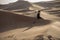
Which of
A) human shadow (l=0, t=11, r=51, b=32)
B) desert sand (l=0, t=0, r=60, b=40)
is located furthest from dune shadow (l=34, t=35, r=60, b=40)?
human shadow (l=0, t=11, r=51, b=32)

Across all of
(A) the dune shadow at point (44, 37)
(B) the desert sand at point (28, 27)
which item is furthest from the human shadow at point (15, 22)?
(A) the dune shadow at point (44, 37)

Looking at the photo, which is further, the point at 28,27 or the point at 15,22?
the point at 15,22

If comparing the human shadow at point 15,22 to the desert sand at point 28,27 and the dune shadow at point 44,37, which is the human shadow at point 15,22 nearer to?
the desert sand at point 28,27

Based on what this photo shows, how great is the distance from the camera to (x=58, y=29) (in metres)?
1.75

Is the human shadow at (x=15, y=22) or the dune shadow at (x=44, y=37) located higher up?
the human shadow at (x=15, y=22)

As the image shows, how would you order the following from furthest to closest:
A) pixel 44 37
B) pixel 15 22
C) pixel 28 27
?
pixel 15 22, pixel 28 27, pixel 44 37

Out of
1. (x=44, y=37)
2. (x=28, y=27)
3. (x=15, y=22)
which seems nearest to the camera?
(x=44, y=37)

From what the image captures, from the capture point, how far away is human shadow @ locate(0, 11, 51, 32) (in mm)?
1796

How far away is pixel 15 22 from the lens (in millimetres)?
1921

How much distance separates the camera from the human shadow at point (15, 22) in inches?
70.7

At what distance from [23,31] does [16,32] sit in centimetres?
8

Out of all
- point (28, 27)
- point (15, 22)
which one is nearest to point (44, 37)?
point (28, 27)

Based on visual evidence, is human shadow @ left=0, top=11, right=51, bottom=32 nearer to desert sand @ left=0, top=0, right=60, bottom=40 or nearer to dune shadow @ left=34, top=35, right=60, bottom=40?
desert sand @ left=0, top=0, right=60, bottom=40

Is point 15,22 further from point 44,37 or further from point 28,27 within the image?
point 44,37
